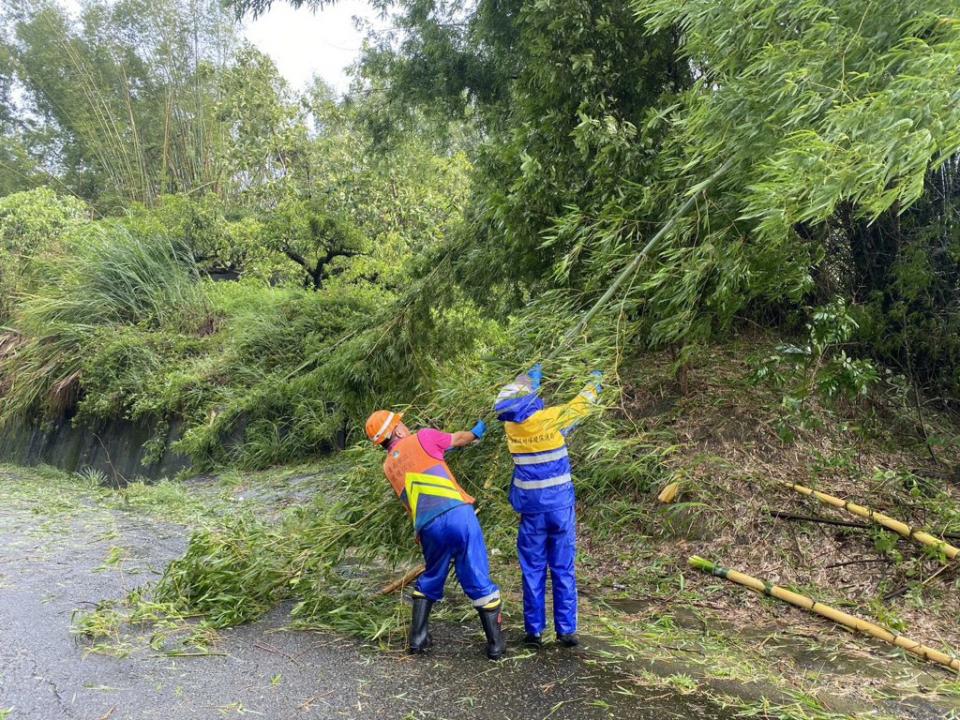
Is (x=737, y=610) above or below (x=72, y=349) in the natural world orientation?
below

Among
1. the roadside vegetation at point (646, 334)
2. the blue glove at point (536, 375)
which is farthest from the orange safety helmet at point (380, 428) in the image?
the blue glove at point (536, 375)

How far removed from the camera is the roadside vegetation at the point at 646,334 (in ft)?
10.2

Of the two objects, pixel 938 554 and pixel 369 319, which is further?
pixel 369 319

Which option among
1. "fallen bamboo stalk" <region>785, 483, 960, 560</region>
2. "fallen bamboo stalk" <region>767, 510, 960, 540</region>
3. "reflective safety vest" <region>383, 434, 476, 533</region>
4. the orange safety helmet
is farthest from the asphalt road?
"fallen bamboo stalk" <region>785, 483, 960, 560</region>

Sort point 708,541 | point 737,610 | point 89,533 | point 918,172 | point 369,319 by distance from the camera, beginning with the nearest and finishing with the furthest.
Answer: point 918,172 < point 737,610 < point 708,541 < point 89,533 < point 369,319

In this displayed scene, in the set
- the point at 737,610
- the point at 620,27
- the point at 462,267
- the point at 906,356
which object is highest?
the point at 620,27

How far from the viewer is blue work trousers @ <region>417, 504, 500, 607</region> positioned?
3.54 m

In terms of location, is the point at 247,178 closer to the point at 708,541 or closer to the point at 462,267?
the point at 462,267

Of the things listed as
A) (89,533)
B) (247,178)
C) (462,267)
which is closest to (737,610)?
(462,267)

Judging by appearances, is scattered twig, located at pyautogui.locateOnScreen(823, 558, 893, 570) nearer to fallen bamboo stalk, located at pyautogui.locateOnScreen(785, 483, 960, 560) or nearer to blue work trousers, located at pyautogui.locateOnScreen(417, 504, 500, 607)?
fallen bamboo stalk, located at pyautogui.locateOnScreen(785, 483, 960, 560)

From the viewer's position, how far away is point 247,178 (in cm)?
1378

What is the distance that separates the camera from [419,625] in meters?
3.63

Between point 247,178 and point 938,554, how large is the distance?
12.9 m

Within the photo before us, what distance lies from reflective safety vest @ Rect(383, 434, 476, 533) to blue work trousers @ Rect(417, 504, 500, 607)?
5 cm
